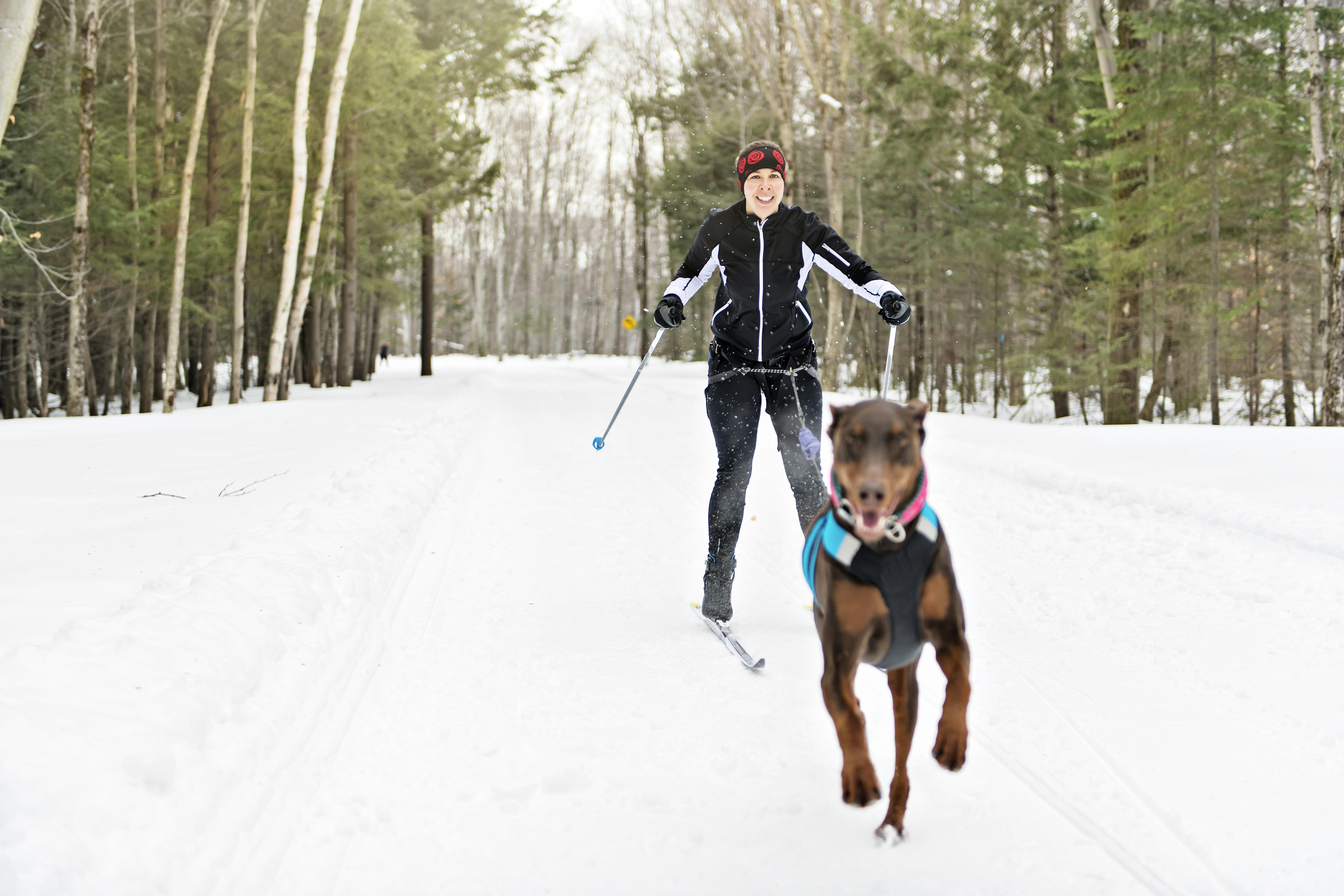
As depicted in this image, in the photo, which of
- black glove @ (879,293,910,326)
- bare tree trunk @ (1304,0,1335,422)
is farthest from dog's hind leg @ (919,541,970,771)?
bare tree trunk @ (1304,0,1335,422)

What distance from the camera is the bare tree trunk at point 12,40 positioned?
6.89 meters

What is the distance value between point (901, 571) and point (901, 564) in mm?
19

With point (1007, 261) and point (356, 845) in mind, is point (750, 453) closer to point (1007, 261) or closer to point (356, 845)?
point (356, 845)

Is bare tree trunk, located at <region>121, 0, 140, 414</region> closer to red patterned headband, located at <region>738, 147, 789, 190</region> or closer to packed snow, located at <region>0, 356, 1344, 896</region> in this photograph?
packed snow, located at <region>0, 356, 1344, 896</region>

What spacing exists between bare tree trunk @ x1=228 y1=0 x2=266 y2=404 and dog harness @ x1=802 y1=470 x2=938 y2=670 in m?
19.0

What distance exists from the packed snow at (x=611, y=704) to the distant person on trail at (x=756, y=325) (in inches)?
28.0

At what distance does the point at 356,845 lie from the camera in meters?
2.68

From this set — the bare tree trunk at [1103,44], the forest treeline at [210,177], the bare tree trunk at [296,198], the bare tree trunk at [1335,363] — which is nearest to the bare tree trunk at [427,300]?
the forest treeline at [210,177]

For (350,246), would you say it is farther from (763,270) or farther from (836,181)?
(763,270)

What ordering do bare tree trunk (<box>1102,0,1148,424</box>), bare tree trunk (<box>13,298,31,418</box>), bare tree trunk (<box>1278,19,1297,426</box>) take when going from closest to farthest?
bare tree trunk (<box>1278,19,1297,426</box>)
bare tree trunk (<box>1102,0,1148,424</box>)
bare tree trunk (<box>13,298,31,418</box>)

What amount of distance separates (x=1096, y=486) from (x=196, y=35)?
886 inches

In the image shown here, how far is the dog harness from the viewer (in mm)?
2354

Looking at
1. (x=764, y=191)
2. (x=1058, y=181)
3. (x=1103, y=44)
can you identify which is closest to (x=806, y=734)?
(x=764, y=191)

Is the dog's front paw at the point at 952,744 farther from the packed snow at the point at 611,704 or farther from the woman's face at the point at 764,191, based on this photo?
the woman's face at the point at 764,191
